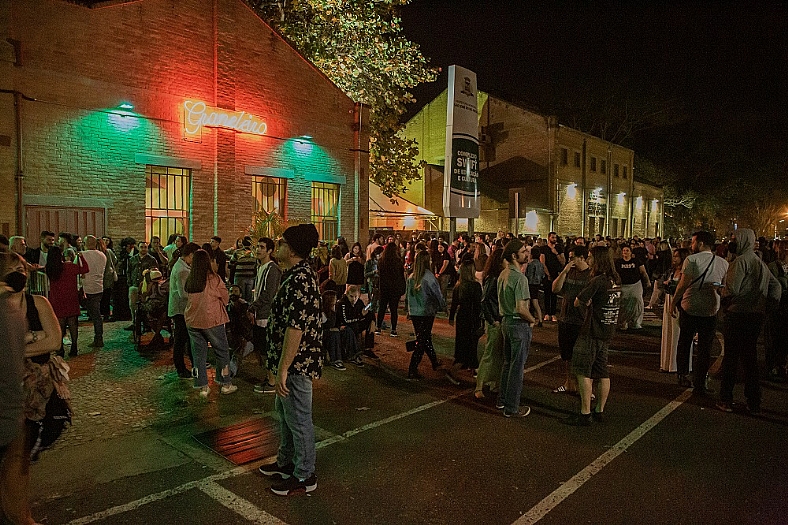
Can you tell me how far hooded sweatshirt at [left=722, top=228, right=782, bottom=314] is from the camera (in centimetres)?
684

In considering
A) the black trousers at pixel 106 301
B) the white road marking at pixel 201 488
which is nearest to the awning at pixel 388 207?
the black trousers at pixel 106 301

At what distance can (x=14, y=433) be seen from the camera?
10.9 feet

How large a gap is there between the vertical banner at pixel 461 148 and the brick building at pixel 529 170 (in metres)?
18.3

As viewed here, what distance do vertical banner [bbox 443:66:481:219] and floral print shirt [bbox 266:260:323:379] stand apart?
11387 mm

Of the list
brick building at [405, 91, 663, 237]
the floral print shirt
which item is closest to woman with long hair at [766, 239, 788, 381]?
the floral print shirt

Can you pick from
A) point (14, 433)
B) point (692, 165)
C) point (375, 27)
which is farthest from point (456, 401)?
point (692, 165)

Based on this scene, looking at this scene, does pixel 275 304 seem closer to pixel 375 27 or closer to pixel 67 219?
pixel 67 219

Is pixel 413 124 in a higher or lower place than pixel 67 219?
higher

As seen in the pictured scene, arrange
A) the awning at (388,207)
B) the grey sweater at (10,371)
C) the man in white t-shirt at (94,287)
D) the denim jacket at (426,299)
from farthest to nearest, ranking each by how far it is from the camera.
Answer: the awning at (388,207) < the man in white t-shirt at (94,287) < the denim jacket at (426,299) < the grey sweater at (10,371)

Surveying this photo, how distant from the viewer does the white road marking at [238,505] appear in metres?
4.18

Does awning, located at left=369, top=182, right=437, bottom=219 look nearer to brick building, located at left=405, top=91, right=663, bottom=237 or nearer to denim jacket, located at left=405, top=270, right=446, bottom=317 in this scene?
brick building, located at left=405, top=91, right=663, bottom=237

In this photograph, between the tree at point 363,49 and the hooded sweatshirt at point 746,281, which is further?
the tree at point 363,49

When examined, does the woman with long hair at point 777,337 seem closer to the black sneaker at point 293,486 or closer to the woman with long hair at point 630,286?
the woman with long hair at point 630,286

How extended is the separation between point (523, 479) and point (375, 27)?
1871 centimetres
